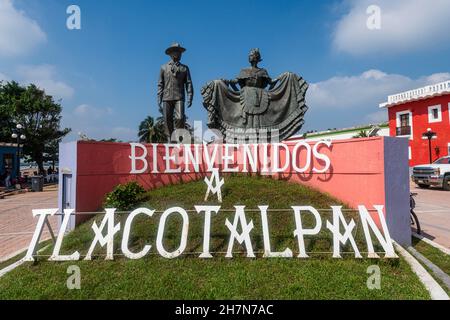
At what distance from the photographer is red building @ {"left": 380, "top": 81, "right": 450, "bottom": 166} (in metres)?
21.9

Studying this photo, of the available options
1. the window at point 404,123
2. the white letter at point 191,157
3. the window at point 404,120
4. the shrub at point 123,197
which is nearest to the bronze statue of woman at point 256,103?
the white letter at point 191,157

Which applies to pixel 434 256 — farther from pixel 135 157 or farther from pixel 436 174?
pixel 436 174

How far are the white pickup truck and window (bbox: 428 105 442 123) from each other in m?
7.85

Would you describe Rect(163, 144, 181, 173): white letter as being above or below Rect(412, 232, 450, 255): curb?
above

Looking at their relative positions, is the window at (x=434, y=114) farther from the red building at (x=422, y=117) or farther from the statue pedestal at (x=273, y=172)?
the statue pedestal at (x=273, y=172)

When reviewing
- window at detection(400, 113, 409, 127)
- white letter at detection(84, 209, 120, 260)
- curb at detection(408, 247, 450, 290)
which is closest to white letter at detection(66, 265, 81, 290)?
white letter at detection(84, 209, 120, 260)

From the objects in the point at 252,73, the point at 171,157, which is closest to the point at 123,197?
the point at 171,157

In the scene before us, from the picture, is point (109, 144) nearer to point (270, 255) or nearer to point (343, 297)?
point (270, 255)

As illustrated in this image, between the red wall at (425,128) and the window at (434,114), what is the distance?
0.69 ft

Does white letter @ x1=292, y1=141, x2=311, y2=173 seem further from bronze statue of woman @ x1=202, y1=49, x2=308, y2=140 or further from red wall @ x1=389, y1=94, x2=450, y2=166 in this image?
red wall @ x1=389, y1=94, x2=450, y2=166

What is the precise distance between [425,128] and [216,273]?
24847 mm

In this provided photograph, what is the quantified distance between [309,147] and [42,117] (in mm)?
28542

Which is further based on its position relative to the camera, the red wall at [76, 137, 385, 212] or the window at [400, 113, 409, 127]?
the window at [400, 113, 409, 127]
